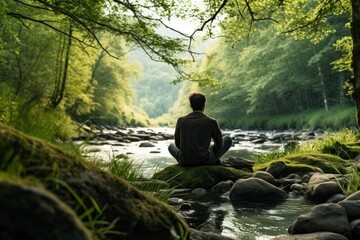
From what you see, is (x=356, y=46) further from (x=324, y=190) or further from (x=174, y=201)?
(x=174, y=201)

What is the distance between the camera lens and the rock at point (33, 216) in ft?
3.98

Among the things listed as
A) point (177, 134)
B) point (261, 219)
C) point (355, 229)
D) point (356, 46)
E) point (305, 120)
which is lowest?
point (305, 120)

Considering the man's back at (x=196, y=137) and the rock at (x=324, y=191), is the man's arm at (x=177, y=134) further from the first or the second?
the rock at (x=324, y=191)

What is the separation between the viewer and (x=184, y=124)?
6.90 m

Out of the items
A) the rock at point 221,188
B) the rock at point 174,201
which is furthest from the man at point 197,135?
the rock at point 174,201

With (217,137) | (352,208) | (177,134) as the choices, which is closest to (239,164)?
(217,137)

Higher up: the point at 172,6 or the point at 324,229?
the point at 172,6

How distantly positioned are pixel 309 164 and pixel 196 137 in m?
Result: 2.56

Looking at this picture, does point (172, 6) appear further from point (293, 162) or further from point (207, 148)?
point (293, 162)

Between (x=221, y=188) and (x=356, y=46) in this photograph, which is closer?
(x=221, y=188)

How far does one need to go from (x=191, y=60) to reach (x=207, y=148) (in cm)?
230

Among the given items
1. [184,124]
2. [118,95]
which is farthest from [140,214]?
[118,95]

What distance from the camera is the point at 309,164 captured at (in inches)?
305

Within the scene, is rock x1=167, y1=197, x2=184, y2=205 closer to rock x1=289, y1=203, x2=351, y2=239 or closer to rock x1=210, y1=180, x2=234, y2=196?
rock x1=210, y1=180, x2=234, y2=196
